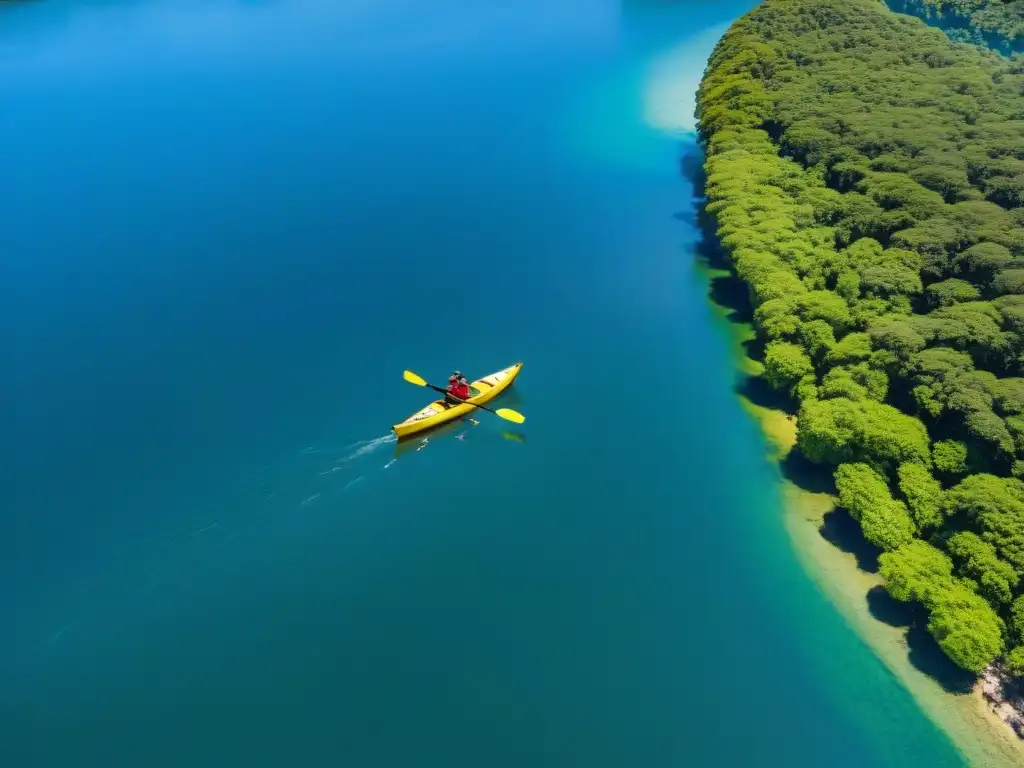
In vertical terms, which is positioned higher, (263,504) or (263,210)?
(263,210)

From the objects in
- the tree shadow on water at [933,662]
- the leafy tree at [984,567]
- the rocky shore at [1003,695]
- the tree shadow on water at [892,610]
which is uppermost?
the leafy tree at [984,567]

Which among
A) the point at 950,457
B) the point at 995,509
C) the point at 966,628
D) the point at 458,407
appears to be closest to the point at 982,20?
the point at 950,457

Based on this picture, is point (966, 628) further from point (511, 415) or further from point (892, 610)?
point (511, 415)

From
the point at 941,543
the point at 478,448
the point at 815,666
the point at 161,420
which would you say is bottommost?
the point at 815,666

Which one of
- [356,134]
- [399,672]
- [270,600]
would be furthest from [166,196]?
[399,672]

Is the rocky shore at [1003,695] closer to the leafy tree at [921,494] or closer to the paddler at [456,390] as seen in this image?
the leafy tree at [921,494]

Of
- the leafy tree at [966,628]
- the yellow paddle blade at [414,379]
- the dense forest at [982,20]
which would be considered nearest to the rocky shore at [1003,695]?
the leafy tree at [966,628]

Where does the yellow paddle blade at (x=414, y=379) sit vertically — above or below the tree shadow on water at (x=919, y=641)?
above

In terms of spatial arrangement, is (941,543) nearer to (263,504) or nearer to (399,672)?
(399,672)

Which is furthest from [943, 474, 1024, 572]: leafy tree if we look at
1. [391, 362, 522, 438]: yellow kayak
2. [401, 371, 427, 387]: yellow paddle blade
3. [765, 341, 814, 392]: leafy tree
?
[401, 371, 427, 387]: yellow paddle blade
